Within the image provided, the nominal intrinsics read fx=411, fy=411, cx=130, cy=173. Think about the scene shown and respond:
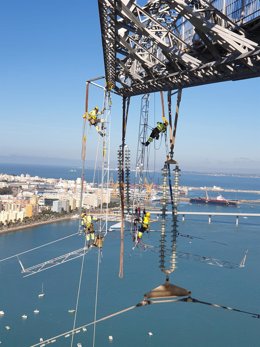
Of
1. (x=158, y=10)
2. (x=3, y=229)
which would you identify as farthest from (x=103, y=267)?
(x=158, y=10)

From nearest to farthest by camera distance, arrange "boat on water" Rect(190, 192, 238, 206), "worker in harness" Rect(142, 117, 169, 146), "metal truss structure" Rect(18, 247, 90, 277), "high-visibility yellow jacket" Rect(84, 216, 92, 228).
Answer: "worker in harness" Rect(142, 117, 169, 146) < "high-visibility yellow jacket" Rect(84, 216, 92, 228) < "metal truss structure" Rect(18, 247, 90, 277) < "boat on water" Rect(190, 192, 238, 206)

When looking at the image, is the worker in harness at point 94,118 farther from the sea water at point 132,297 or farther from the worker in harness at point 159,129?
the sea water at point 132,297

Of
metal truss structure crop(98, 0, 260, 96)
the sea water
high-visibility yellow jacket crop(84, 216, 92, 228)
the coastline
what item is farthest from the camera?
the coastline

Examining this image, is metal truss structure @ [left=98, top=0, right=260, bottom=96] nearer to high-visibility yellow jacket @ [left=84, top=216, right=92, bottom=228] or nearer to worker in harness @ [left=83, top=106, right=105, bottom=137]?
worker in harness @ [left=83, top=106, right=105, bottom=137]

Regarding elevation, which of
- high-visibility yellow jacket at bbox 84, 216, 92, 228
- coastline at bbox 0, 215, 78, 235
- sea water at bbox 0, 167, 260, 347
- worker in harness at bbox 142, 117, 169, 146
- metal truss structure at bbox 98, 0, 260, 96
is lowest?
sea water at bbox 0, 167, 260, 347

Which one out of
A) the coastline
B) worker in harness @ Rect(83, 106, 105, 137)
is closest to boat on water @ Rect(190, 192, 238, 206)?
the coastline

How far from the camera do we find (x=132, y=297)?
749 centimetres

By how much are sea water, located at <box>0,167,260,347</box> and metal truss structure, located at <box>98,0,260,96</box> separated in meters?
2.20

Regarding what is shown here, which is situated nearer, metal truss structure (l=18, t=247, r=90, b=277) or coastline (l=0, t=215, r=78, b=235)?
metal truss structure (l=18, t=247, r=90, b=277)

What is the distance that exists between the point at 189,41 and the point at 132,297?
243 inches

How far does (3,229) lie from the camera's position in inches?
620

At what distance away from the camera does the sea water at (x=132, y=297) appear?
6023mm

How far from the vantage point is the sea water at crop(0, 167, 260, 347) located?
6023 millimetres

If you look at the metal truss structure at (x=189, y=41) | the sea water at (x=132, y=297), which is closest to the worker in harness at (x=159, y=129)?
the metal truss structure at (x=189, y=41)
